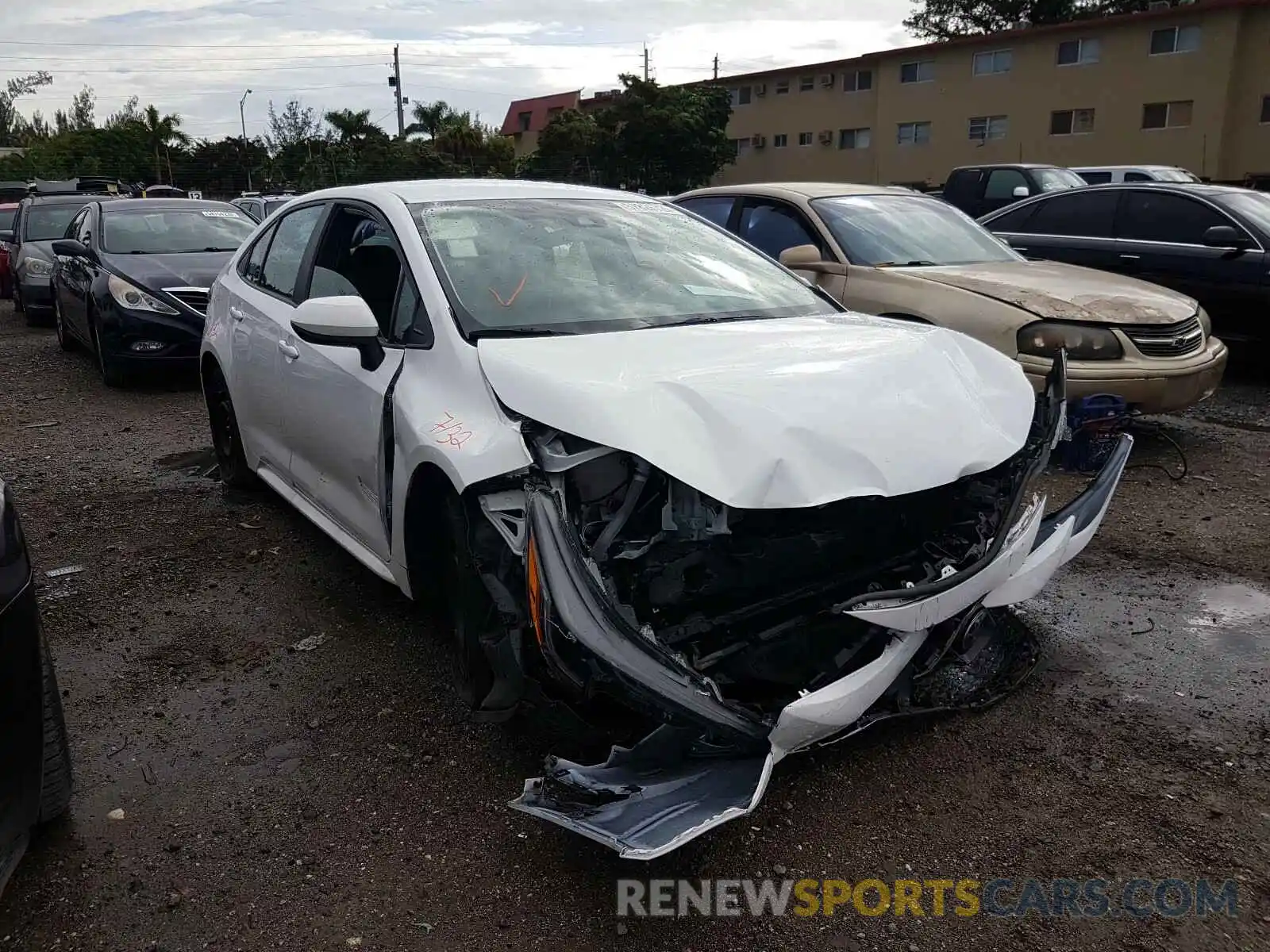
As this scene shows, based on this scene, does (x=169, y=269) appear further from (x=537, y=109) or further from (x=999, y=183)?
(x=537, y=109)

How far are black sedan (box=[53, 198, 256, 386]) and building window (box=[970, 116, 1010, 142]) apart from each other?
31.2m

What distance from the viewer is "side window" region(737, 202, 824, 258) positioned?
Answer: 676 centimetres

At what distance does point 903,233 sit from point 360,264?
13.7 feet

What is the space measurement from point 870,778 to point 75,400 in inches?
308

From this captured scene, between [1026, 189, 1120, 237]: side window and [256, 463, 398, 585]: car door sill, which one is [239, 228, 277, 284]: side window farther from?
[1026, 189, 1120, 237]: side window

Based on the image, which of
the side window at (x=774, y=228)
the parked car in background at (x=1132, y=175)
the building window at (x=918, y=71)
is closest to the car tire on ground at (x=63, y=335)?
the side window at (x=774, y=228)

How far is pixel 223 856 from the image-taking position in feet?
8.39

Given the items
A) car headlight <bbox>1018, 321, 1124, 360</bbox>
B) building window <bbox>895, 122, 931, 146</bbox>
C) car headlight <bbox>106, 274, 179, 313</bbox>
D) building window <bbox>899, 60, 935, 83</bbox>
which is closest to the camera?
car headlight <bbox>1018, 321, 1124, 360</bbox>

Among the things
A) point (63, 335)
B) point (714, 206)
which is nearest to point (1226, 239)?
point (714, 206)

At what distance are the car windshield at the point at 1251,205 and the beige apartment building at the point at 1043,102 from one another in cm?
2591

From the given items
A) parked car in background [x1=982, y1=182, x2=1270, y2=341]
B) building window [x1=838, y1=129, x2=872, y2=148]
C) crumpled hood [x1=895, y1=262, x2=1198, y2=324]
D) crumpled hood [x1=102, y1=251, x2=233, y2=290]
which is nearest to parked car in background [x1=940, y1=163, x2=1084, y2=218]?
parked car in background [x1=982, y1=182, x2=1270, y2=341]

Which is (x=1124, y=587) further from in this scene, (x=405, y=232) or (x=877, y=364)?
(x=405, y=232)

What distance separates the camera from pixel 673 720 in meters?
2.26

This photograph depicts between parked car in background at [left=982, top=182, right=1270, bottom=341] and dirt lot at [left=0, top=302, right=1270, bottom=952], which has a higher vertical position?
parked car in background at [left=982, top=182, right=1270, bottom=341]
